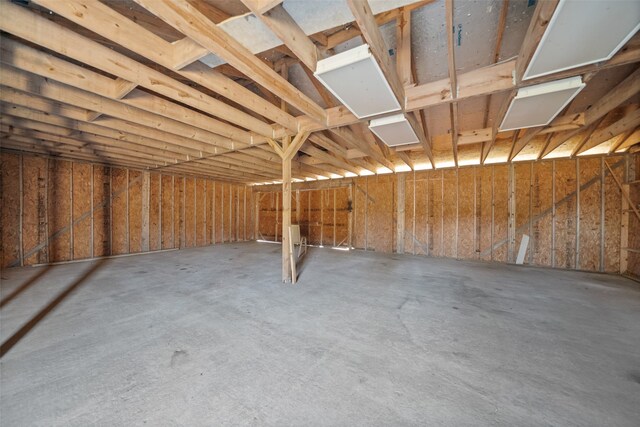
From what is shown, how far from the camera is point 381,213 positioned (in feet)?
25.9

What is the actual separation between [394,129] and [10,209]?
8.07 meters

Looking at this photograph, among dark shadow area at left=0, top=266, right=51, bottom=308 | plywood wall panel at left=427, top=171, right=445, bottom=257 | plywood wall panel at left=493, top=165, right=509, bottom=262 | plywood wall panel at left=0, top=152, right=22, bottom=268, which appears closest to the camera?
dark shadow area at left=0, top=266, right=51, bottom=308

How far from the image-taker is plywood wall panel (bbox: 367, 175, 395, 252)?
7.71 m

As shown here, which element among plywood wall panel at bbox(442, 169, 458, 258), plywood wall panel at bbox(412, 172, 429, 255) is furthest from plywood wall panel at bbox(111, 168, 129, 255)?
plywood wall panel at bbox(442, 169, 458, 258)

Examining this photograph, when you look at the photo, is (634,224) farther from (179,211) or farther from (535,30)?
(179,211)

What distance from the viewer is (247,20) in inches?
70.8

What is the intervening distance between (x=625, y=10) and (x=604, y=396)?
2.52 m

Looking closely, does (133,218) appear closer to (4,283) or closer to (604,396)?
(4,283)

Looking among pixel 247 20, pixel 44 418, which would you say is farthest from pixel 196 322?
pixel 247 20

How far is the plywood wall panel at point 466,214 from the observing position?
653cm

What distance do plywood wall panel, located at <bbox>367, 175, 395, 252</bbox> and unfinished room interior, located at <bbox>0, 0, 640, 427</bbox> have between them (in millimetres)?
1901

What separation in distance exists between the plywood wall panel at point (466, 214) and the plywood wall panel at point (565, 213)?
1.68m

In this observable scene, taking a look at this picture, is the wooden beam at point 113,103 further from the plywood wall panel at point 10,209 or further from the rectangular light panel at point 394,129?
the plywood wall panel at point 10,209

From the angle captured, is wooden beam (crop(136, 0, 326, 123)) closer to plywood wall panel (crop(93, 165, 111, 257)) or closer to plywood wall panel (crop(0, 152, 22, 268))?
plywood wall panel (crop(0, 152, 22, 268))
